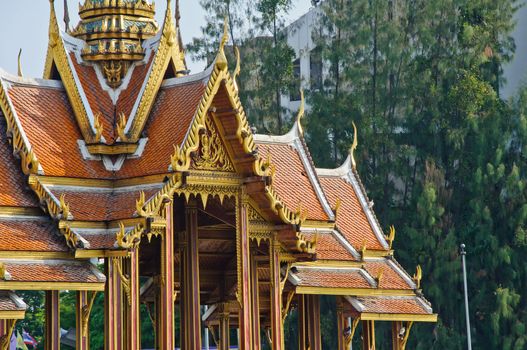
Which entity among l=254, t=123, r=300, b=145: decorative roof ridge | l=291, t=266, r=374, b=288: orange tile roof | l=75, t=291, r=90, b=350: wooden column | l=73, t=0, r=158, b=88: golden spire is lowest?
l=75, t=291, r=90, b=350: wooden column

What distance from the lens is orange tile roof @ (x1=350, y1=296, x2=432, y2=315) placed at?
33.6 meters

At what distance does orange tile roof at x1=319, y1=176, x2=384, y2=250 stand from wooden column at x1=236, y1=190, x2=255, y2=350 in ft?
15.7

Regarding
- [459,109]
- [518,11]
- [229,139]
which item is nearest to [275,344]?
[229,139]

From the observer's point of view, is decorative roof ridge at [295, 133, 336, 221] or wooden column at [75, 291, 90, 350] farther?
decorative roof ridge at [295, 133, 336, 221]

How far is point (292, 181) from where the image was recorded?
111 feet

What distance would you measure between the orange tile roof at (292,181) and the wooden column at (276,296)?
2377 millimetres

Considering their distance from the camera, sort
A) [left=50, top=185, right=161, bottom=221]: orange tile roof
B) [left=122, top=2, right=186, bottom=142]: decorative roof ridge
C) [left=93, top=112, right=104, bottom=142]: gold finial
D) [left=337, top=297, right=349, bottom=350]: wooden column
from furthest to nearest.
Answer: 1. [left=337, top=297, right=349, bottom=350]: wooden column
2. [left=122, top=2, right=186, bottom=142]: decorative roof ridge
3. [left=93, top=112, right=104, bottom=142]: gold finial
4. [left=50, top=185, right=161, bottom=221]: orange tile roof

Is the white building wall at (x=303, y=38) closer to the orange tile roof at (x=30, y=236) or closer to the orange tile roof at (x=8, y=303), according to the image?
the orange tile roof at (x=30, y=236)

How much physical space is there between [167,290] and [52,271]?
6.38 feet

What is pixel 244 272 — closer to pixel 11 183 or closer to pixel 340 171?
pixel 11 183

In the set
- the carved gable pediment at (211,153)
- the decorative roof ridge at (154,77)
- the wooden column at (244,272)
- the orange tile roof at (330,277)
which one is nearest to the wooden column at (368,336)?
the orange tile roof at (330,277)

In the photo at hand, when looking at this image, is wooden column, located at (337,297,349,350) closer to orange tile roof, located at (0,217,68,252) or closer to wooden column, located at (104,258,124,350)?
wooden column, located at (104,258,124,350)

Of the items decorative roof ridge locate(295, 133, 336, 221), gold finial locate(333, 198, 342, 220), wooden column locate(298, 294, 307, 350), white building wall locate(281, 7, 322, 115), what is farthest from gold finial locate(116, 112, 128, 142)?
white building wall locate(281, 7, 322, 115)

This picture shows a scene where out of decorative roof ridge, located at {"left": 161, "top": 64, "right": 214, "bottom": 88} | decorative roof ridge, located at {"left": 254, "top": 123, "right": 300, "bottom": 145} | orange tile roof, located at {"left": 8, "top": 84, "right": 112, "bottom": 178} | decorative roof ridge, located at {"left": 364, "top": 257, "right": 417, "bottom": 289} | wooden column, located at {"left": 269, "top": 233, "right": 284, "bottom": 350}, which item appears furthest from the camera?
decorative roof ridge, located at {"left": 364, "top": 257, "right": 417, "bottom": 289}
